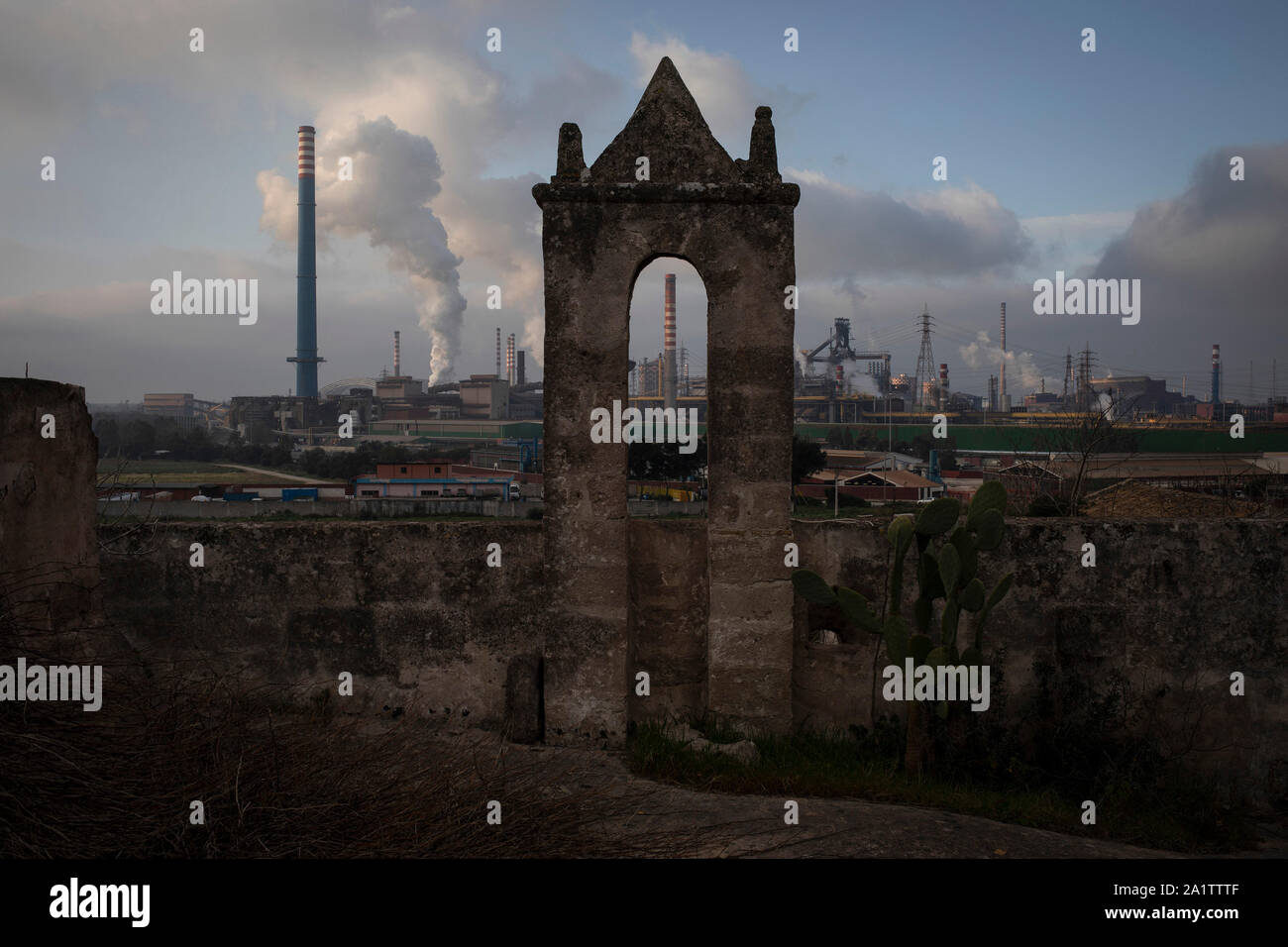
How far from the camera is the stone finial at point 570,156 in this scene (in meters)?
6.02

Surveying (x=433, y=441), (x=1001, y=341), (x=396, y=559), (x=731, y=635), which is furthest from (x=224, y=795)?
(x=1001, y=341)

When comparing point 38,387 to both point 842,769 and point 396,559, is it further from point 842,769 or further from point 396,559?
point 842,769

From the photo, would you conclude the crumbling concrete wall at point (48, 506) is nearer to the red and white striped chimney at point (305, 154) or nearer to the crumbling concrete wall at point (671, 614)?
the crumbling concrete wall at point (671, 614)

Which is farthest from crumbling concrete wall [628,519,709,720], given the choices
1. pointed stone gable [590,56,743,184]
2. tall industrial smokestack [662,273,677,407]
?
tall industrial smokestack [662,273,677,407]

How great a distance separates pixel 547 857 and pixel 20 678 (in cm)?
239

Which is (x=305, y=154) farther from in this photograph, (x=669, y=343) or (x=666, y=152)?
(x=666, y=152)

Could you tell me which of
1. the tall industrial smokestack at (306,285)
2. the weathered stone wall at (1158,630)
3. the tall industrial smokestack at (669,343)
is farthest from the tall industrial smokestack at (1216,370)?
the weathered stone wall at (1158,630)

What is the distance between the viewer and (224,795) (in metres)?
3.83

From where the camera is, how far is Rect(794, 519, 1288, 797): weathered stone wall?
6.29m

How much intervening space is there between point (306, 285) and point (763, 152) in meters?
101

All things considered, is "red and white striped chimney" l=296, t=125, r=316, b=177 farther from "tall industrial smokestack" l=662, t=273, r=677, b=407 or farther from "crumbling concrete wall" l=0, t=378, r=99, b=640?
"crumbling concrete wall" l=0, t=378, r=99, b=640

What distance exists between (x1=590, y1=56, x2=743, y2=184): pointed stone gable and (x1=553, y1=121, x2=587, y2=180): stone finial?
96 mm

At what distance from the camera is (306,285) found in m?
99.0

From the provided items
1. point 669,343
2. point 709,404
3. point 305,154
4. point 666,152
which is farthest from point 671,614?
point 305,154
